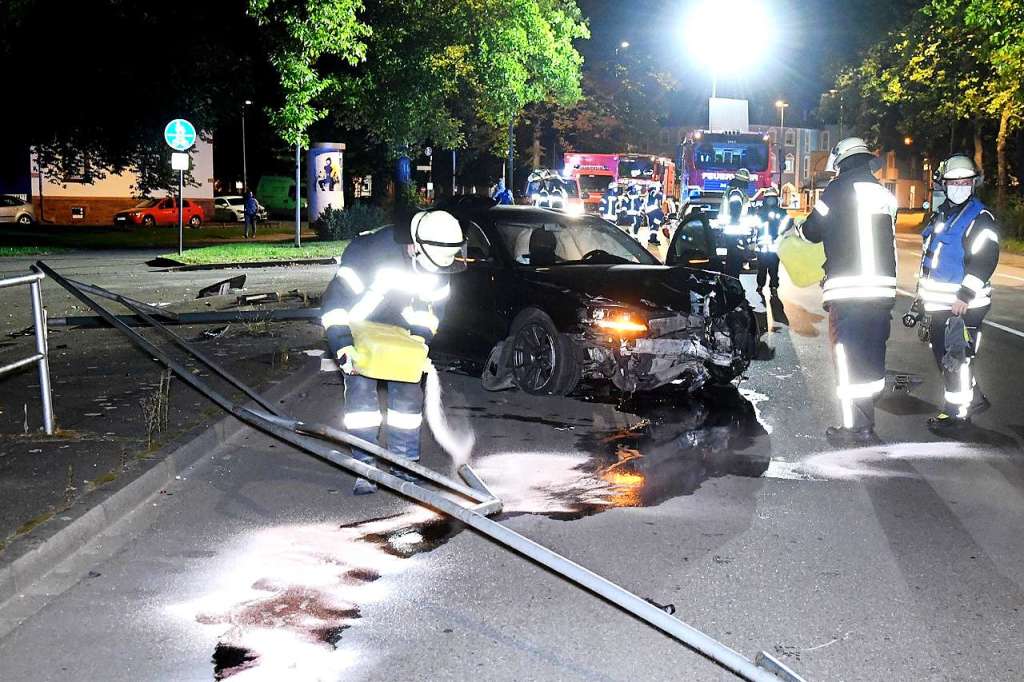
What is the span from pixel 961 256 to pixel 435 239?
4131 millimetres

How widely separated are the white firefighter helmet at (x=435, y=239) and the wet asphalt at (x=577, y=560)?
1345mm

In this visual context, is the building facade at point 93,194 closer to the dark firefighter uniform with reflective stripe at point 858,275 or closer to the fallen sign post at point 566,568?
the dark firefighter uniform with reflective stripe at point 858,275

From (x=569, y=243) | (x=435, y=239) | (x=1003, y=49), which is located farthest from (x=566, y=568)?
(x=1003, y=49)

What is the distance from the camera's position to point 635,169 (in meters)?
39.9

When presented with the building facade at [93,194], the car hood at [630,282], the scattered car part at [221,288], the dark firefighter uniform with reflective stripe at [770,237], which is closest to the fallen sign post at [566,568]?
the car hood at [630,282]

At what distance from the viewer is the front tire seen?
29.7 ft

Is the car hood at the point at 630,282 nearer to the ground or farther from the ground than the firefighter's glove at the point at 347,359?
farther from the ground

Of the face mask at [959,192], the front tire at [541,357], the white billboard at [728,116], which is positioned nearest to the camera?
the face mask at [959,192]

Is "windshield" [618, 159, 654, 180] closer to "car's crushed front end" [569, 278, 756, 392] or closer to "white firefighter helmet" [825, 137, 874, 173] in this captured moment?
"car's crushed front end" [569, 278, 756, 392]

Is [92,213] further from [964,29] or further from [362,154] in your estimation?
[964,29]

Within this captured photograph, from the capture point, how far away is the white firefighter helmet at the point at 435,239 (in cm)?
618

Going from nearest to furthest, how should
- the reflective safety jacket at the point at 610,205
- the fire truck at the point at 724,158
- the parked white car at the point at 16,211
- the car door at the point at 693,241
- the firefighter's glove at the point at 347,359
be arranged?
the firefighter's glove at the point at 347,359
the car door at the point at 693,241
the reflective safety jacket at the point at 610,205
the fire truck at the point at 724,158
the parked white car at the point at 16,211

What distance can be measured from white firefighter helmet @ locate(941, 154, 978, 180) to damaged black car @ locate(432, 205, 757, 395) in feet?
6.07

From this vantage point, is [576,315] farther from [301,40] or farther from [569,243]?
[301,40]
